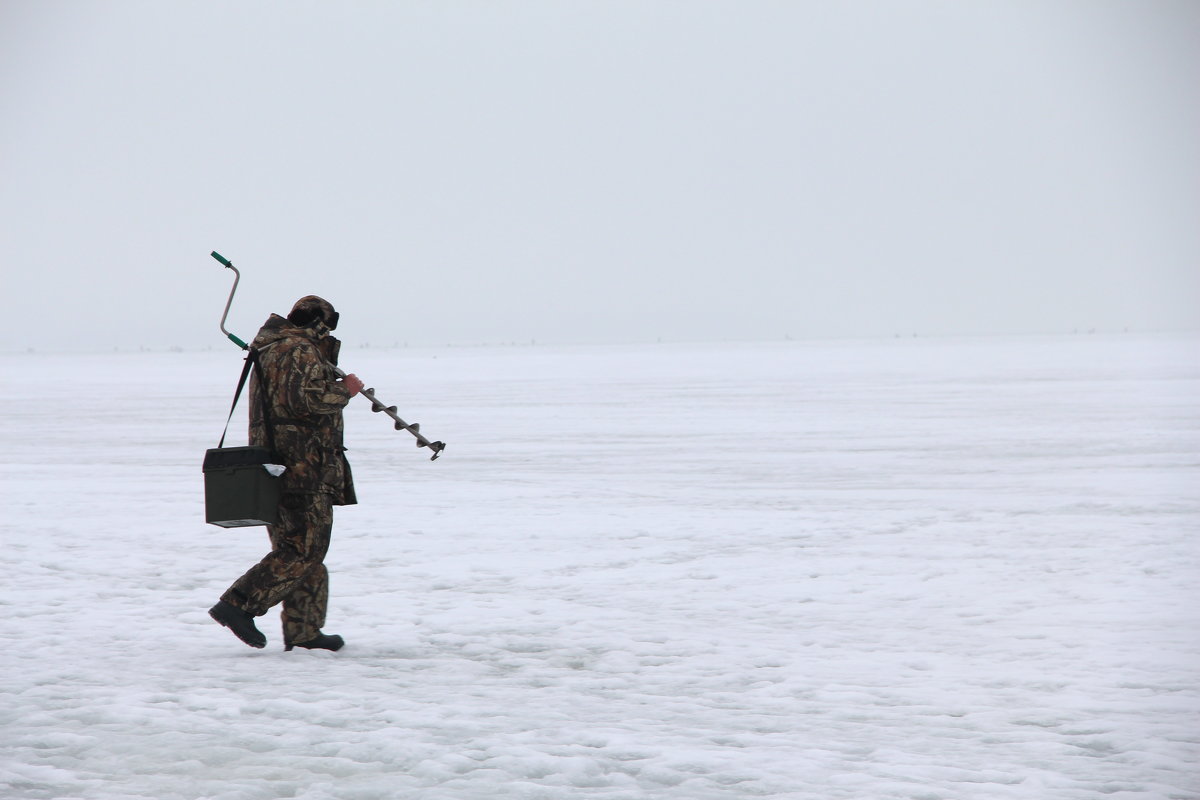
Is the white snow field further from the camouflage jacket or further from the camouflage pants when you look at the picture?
the camouflage jacket

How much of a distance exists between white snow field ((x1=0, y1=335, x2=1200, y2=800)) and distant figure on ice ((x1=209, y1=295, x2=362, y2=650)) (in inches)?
11.0

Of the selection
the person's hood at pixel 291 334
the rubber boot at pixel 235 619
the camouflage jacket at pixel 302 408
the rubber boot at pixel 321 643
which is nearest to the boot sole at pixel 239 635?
the rubber boot at pixel 235 619

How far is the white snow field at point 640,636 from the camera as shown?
4188 mm

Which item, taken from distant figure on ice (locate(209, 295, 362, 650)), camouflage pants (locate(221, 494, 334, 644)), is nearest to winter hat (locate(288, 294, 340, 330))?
distant figure on ice (locate(209, 295, 362, 650))

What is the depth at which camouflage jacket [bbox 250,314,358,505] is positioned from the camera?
545cm

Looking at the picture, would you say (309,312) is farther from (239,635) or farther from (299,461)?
(239,635)

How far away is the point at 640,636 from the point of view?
617 cm

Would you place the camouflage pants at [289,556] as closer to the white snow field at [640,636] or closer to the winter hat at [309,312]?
the white snow field at [640,636]

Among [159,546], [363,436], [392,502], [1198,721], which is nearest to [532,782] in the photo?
[1198,721]

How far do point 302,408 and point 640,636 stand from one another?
2002 millimetres

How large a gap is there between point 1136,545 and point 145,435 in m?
14.9

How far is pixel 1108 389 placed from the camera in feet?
94.0

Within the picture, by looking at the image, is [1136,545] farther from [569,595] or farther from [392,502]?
[392,502]

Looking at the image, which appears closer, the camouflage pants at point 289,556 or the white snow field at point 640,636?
the white snow field at point 640,636
